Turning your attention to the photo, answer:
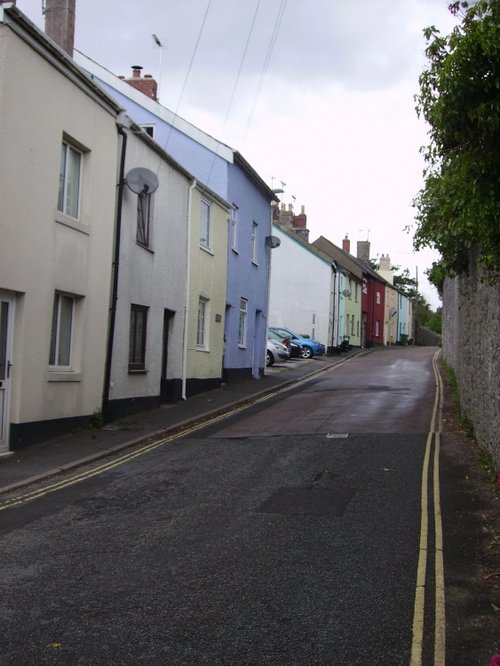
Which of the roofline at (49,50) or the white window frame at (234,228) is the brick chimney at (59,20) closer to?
the roofline at (49,50)

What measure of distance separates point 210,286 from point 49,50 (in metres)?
10.2

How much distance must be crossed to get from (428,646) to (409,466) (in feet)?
17.6

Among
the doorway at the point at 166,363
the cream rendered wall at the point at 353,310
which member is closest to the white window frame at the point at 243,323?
the doorway at the point at 166,363

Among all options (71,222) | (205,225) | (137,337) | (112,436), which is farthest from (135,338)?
(205,225)

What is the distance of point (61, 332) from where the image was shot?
1273 cm

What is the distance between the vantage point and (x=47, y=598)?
5.10 m

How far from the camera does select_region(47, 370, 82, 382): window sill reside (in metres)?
12.1

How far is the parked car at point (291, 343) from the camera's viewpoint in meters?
34.7

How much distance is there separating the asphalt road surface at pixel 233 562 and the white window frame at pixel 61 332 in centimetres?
275

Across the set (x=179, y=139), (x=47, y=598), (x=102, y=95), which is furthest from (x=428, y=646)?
(x=179, y=139)

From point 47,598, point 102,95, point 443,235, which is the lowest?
point 47,598

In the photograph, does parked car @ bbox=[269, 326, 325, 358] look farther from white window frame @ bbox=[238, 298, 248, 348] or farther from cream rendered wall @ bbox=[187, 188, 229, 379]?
cream rendered wall @ bbox=[187, 188, 229, 379]

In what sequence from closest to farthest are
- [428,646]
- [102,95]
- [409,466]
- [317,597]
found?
[428,646], [317,597], [409,466], [102,95]

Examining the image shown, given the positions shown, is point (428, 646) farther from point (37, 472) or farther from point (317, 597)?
point (37, 472)
